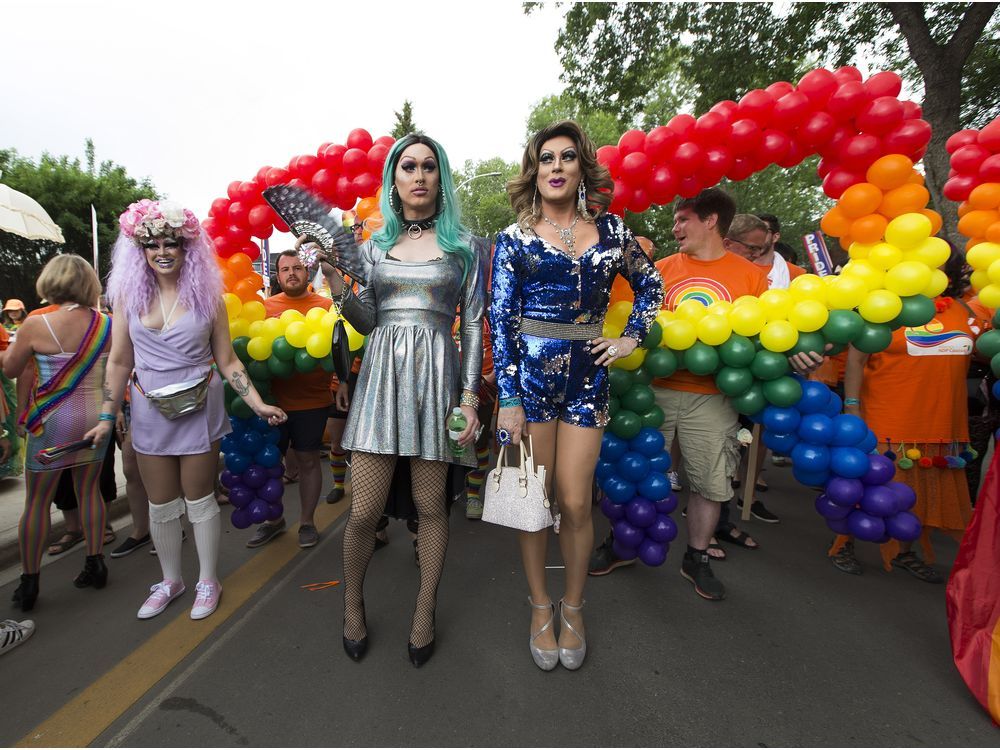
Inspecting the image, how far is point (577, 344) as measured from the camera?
2.12 metres

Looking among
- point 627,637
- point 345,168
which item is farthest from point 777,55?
point 627,637

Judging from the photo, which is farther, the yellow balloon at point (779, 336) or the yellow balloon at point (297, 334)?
the yellow balloon at point (297, 334)

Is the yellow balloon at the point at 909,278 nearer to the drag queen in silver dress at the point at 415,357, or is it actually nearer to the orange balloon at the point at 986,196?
the orange balloon at the point at 986,196

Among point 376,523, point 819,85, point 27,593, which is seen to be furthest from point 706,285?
point 27,593

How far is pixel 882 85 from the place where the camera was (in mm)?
2568

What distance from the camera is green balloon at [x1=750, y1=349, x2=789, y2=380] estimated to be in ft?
8.32

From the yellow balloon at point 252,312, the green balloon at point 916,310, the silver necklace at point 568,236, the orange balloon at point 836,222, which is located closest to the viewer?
the silver necklace at point 568,236

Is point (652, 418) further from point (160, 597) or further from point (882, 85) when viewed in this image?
Answer: point (160, 597)

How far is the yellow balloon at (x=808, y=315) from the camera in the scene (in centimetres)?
249

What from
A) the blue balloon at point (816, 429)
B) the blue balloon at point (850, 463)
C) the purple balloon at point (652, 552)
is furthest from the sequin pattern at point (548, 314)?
the blue balloon at point (850, 463)

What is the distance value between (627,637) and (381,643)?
3.72ft

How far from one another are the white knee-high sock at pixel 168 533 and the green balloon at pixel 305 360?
0.92 m

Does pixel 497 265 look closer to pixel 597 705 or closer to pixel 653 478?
pixel 653 478

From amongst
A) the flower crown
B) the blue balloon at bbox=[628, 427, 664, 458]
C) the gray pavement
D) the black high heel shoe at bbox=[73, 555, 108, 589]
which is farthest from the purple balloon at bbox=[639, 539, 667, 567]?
the black high heel shoe at bbox=[73, 555, 108, 589]
